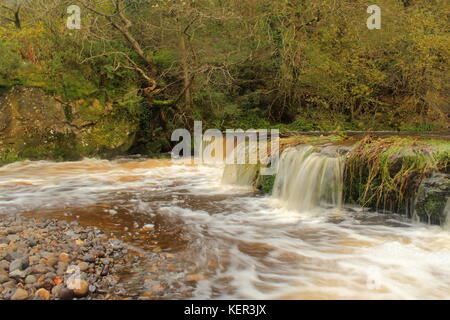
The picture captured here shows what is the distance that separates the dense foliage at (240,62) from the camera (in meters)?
12.3

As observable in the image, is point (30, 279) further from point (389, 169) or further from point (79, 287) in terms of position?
point (389, 169)

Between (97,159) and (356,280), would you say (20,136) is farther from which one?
(356,280)

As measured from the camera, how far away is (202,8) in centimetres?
1305

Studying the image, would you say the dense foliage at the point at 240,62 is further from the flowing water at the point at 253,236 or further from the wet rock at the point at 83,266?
the wet rock at the point at 83,266

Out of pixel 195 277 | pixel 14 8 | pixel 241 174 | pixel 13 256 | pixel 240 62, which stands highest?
pixel 14 8

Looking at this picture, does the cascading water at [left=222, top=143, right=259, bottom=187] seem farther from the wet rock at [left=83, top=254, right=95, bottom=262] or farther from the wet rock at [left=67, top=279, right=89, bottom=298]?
the wet rock at [left=67, top=279, right=89, bottom=298]

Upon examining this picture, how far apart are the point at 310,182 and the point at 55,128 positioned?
27.7ft

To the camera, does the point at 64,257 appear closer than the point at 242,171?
Yes

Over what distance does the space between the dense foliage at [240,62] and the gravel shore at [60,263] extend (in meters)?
8.08

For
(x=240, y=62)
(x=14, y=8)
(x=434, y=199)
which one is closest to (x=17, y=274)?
(x=434, y=199)

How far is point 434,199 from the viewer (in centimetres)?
545

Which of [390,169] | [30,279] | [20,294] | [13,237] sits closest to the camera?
[20,294]

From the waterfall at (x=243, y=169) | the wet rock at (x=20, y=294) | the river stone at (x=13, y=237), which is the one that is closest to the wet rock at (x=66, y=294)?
the wet rock at (x=20, y=294)
